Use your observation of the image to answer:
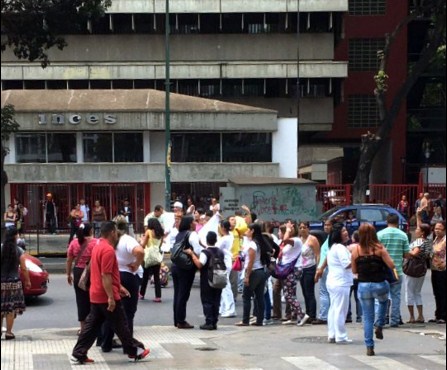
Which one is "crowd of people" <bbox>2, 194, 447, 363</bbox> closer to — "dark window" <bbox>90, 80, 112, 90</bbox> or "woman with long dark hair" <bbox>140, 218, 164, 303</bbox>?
"woman with long dark hair" <bbox>140, 218, 164, 303</bbox>

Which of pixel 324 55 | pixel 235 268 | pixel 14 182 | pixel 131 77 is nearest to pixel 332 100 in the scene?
pixel 324 55

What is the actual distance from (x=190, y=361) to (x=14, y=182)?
2748 cm

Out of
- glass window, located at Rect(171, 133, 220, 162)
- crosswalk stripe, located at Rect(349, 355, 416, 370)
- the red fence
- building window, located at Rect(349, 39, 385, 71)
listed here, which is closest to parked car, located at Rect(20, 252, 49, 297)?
crosswalk stripe, located at Rect(349, 355, 416, 370)

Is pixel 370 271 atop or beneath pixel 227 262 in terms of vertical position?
atop

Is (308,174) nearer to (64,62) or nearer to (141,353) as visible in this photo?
(64,62)

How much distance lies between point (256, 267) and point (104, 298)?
364 cm

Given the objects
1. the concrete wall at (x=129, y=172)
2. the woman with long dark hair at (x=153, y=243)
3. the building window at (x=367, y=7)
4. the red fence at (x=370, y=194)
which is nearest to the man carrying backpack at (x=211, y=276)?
the woman with long dark hair at (x=153, y=243)

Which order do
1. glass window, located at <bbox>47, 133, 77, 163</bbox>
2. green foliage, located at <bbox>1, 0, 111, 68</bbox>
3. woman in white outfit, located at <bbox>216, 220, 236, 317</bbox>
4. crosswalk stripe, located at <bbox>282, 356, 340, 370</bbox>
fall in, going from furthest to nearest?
glass window, located at <bbox>47, 133, 77, 163</bbox>, woman in white outfit, located at <bbox>216, 220, 236, 317</bbox>, green foliage, located at <bbox>1, 0, 111, 68</bbox>, crosswalk stripe, located at <bbox>282, 356, 340, 370</bbox>

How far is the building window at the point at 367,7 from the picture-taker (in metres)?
48.7

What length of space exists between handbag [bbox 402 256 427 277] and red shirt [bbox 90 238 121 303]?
5.14 meters

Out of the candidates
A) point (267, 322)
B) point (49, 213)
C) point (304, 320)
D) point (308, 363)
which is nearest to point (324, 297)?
point (304, 320)

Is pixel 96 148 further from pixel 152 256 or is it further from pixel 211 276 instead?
pixel 211 276

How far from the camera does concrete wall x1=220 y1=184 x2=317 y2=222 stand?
27.5m

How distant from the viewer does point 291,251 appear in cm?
1267
